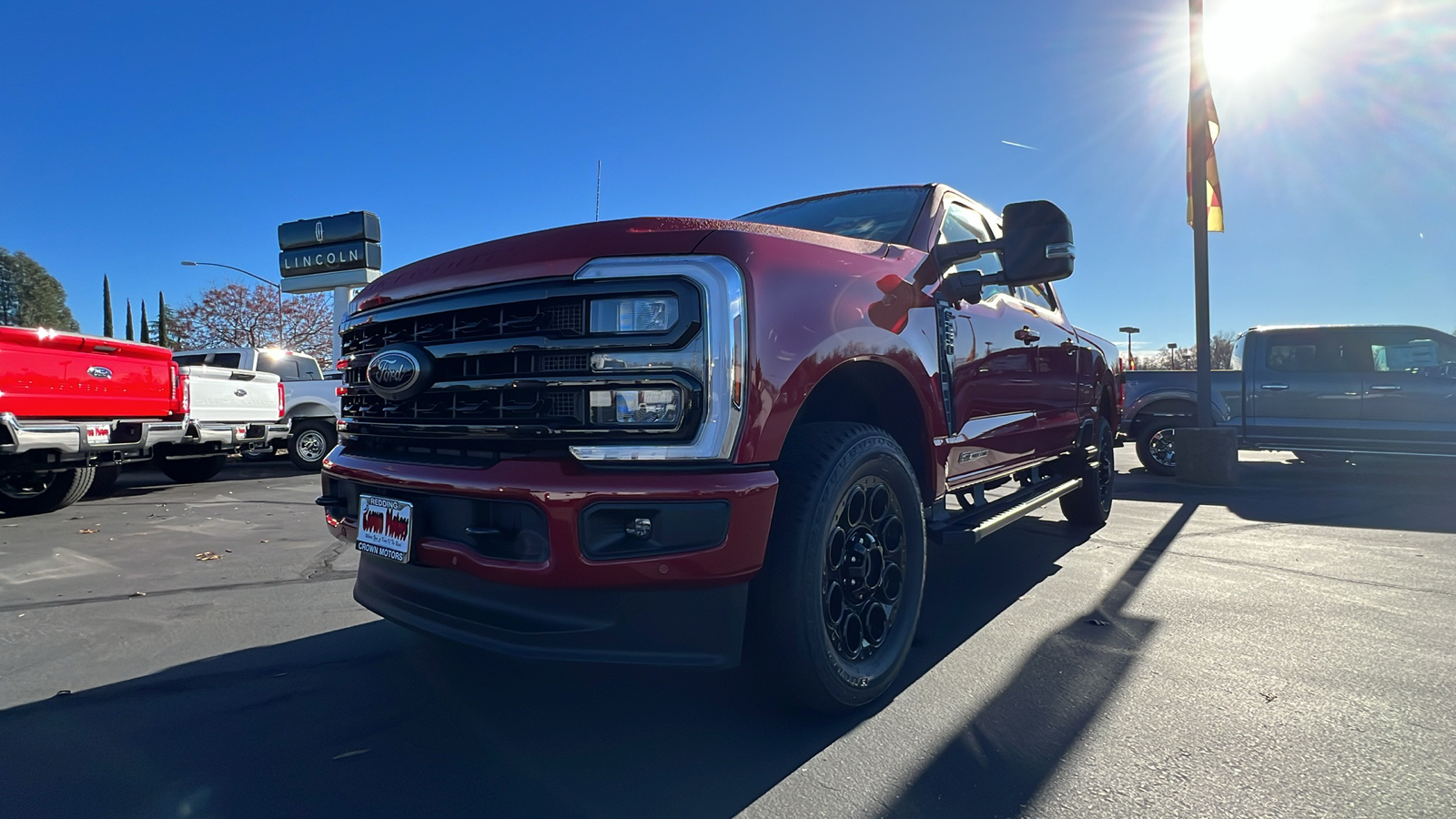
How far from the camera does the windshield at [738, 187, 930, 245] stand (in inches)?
129

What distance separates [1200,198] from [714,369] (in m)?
8.83

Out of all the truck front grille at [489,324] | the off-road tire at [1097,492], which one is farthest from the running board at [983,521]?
the truck front grille at [489,324]

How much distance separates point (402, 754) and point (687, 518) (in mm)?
1054

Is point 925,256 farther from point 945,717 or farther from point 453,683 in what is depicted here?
point 453,683

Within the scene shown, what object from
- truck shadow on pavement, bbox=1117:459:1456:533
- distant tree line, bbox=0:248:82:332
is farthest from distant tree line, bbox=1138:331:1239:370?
distant tree line, bbox=0:248:82:332

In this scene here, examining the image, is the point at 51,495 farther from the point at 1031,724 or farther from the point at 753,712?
the point at 1031,724

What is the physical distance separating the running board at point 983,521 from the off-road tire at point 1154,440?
20.1ft

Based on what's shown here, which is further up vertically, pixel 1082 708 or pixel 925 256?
pixel 925 256

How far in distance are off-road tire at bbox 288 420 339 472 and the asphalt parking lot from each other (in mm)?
6947

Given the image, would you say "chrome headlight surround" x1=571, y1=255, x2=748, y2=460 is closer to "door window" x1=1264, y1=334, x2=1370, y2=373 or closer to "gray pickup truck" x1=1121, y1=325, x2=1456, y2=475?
"gray pickup truck" x1=1121, y1=325, x2=1456, y2=475

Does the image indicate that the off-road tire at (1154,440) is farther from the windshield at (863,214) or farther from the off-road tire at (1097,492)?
the windshield at (863,214)

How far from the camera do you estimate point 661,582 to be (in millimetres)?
1896

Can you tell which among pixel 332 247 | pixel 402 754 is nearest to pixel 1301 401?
pixel 402 754

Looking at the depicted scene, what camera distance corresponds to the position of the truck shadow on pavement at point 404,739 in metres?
1.88
